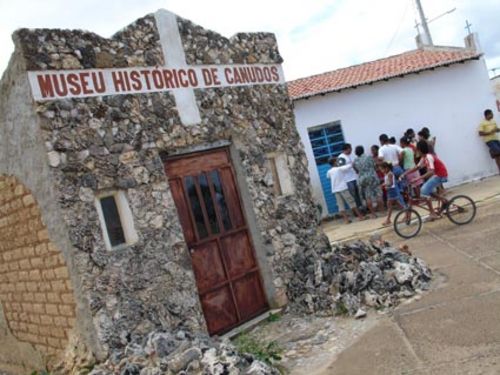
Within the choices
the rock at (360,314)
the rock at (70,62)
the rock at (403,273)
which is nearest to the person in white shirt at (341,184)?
the rock at (403,273)

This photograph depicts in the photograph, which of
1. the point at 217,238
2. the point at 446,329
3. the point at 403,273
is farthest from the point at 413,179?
the point at 446,329

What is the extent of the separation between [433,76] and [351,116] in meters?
2.40

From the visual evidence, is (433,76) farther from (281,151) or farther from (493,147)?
(281,151)

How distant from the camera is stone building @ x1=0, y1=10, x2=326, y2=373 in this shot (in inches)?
204

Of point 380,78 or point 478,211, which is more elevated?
point 380,78

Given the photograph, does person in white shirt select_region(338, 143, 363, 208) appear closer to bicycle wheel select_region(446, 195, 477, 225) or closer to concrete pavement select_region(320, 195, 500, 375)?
bicycle wheel select_region(446, 195, 477, 225)

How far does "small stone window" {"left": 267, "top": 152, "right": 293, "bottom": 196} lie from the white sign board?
1.09 m

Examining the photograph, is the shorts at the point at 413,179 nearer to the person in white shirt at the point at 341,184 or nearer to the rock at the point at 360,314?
the person in white shirt at the point at 341,184

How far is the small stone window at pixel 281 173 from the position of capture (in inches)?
289

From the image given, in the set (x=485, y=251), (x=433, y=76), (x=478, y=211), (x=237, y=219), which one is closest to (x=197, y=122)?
(x=237, y=219)

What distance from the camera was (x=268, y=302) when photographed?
674 cm

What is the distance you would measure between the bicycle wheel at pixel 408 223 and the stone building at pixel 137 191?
2.43 meters

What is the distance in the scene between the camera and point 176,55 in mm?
6273

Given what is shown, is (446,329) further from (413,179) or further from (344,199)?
(344,199)
